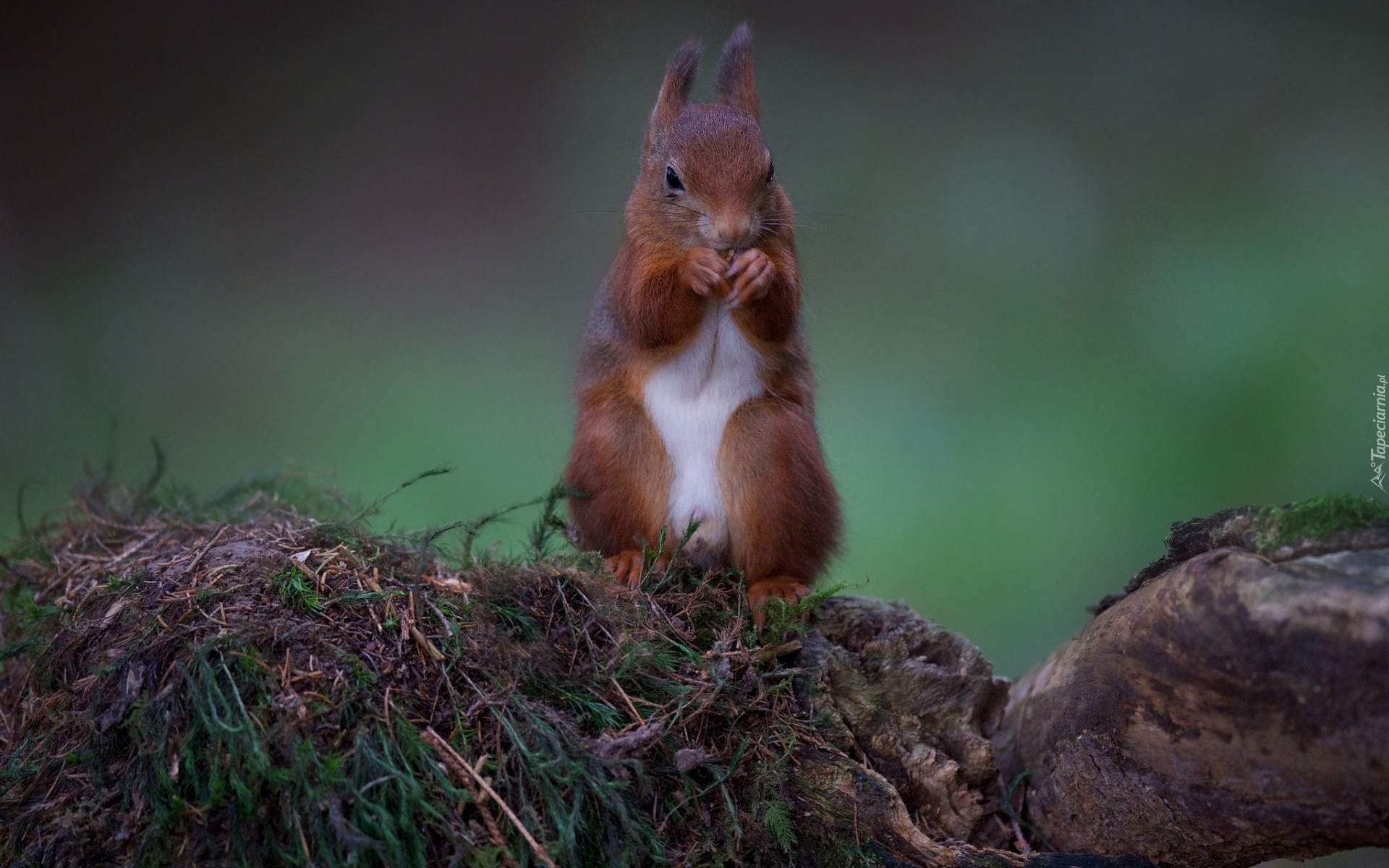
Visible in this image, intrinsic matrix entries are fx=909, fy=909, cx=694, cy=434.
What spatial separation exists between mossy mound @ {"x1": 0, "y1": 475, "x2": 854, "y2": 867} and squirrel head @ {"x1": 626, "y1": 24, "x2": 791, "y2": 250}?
0.84 m

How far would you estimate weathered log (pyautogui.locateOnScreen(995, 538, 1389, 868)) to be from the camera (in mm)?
1244

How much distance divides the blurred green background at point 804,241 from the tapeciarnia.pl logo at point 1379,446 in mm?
1051

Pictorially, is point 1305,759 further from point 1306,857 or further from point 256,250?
point 256,250

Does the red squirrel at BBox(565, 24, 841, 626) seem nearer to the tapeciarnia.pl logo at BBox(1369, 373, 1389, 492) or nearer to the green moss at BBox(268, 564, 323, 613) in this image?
the green moss at BBox(268, 564, 323, 613)

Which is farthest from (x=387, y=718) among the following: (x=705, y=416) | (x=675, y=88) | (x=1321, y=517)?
(x=675, y=88)

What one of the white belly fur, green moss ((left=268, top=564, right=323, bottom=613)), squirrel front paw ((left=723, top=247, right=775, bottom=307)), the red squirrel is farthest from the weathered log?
green moss ((left=268, top=564, right=323, bottom=613))

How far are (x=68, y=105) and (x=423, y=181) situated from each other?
4.64 feet

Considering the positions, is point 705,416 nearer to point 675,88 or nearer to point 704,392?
point 704,392

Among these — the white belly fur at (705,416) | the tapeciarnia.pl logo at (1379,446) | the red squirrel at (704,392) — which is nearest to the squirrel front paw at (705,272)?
the red squirrel at (704,392)

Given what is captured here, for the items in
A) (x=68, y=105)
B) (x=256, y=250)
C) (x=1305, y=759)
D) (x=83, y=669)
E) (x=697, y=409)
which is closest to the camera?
(x=1305, y=759)

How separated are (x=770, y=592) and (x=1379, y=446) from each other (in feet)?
4.33

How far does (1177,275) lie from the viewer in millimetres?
3396

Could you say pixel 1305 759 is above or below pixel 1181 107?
below

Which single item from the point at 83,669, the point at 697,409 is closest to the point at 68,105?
the point at 83,669
